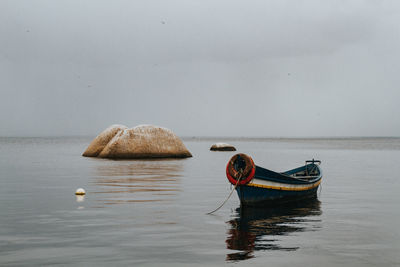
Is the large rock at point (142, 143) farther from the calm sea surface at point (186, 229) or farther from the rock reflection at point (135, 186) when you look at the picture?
the calm sea surface at point (186, 229)

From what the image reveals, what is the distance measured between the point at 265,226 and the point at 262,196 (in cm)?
345

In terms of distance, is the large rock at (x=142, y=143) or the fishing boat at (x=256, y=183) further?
the large rock at (x=142, y=143)

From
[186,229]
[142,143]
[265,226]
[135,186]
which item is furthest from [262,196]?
[142,143]

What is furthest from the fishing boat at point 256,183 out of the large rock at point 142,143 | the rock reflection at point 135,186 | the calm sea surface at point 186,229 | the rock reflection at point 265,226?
the large rock at point 142,143

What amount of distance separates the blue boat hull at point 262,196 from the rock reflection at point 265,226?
0.30 metres

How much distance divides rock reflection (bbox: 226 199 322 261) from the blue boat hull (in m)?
0.30

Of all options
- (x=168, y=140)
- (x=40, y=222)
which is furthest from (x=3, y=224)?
(x=168, y=140)

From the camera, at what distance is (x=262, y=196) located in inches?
634

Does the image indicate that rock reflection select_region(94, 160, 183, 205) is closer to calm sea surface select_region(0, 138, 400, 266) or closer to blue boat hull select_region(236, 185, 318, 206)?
calm sea surface select_region(0, 138, 400, 266)

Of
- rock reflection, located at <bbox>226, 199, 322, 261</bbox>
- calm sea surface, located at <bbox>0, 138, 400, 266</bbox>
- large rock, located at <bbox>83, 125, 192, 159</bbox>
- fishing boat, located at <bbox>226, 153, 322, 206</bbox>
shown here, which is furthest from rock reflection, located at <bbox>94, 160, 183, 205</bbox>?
large rock, located at <bbox>83, 125, 192, 159</bbox>

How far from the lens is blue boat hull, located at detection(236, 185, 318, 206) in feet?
51.5

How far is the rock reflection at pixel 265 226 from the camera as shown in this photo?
10.1 meters

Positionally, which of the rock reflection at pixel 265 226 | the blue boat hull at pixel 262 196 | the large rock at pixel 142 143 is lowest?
the rock reflection at pixel 265 226

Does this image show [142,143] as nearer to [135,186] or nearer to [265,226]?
[135,186]
